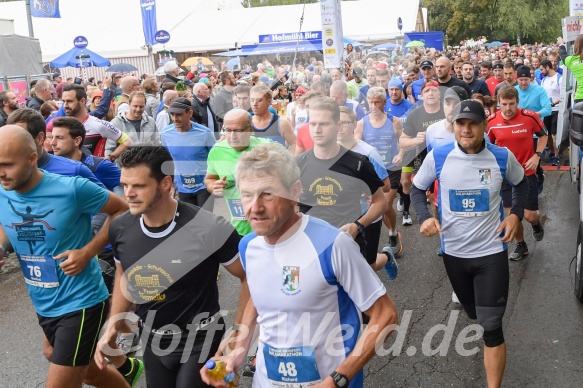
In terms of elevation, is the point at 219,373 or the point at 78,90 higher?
the point at 78,90

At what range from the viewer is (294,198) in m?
2.80

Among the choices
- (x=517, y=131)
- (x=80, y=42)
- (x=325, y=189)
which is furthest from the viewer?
(x=80, y=42)

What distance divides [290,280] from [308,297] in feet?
0.33

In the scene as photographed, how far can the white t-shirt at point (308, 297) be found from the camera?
8.93ft

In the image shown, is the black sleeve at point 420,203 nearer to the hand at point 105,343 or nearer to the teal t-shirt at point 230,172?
the teal t-shirt at point 230,172

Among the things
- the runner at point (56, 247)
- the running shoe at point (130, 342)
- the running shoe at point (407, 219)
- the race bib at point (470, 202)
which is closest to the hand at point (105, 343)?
the runner at point (56, 247)

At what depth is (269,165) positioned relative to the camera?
2.73m

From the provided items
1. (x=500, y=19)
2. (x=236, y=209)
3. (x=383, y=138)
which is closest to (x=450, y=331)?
(x=236, y=209)

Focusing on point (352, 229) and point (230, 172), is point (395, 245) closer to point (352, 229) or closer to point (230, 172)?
point (230, 172)

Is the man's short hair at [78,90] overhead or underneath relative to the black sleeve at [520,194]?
overhead

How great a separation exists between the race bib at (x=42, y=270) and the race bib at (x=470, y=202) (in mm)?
2530

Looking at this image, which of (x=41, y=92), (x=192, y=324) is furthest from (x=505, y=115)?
(x=41, y=92)

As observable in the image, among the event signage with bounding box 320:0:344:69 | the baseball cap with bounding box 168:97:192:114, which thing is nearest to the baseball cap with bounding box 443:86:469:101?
the baseball cap with bounding box 168:97:192:114

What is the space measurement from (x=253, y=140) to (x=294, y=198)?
296 centimetres
